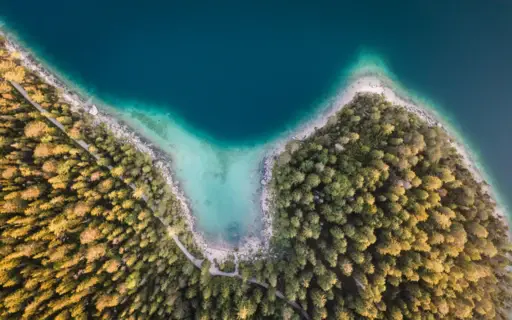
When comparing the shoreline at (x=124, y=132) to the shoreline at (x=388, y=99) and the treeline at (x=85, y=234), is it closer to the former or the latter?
the treeline at (x=85, y=234)

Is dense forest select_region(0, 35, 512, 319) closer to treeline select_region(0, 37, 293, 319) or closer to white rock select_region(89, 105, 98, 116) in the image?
treeline select_region(0, 37, 293, 319)

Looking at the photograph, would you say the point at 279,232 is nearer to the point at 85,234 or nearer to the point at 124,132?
the point at 85,234

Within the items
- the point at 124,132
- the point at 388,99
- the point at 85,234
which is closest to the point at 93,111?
the point at 124,132

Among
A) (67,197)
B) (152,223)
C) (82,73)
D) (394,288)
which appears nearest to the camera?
(394,288)

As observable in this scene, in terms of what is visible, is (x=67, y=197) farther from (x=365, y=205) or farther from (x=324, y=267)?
(x=365, y=205)

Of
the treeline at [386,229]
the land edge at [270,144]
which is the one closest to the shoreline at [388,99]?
the land edge at [270,144]

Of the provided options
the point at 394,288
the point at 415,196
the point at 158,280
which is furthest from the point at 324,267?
the point at 158,280
